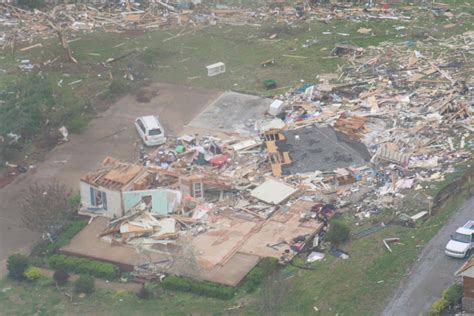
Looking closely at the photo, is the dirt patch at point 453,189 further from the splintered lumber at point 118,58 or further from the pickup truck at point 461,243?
the splintered lumber at point 118,58

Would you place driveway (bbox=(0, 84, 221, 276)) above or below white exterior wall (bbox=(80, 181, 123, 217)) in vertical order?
below

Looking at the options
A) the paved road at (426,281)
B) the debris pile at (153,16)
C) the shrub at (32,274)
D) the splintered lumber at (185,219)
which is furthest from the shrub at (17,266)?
the debris pile at (153,16)

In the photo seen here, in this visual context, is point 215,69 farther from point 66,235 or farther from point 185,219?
point 66,235

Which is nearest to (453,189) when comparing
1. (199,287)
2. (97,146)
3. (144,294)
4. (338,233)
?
(338,233)

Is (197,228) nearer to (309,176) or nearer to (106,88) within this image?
(309,176)

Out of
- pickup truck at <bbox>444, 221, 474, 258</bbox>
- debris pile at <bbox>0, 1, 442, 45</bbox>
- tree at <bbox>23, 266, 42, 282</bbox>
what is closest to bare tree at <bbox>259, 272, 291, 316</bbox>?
pickup truck at <bbox>444, 221, 474, 258</bbox>

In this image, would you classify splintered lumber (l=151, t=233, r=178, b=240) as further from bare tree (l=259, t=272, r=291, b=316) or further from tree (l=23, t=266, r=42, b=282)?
bare tree (l=259, t=272, r=291, b=316)

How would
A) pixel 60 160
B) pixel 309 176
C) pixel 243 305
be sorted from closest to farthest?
1. pixel 243 305
2. pixel 309 176
3. pixel 60 160

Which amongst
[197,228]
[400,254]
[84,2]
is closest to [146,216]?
[197,228]
